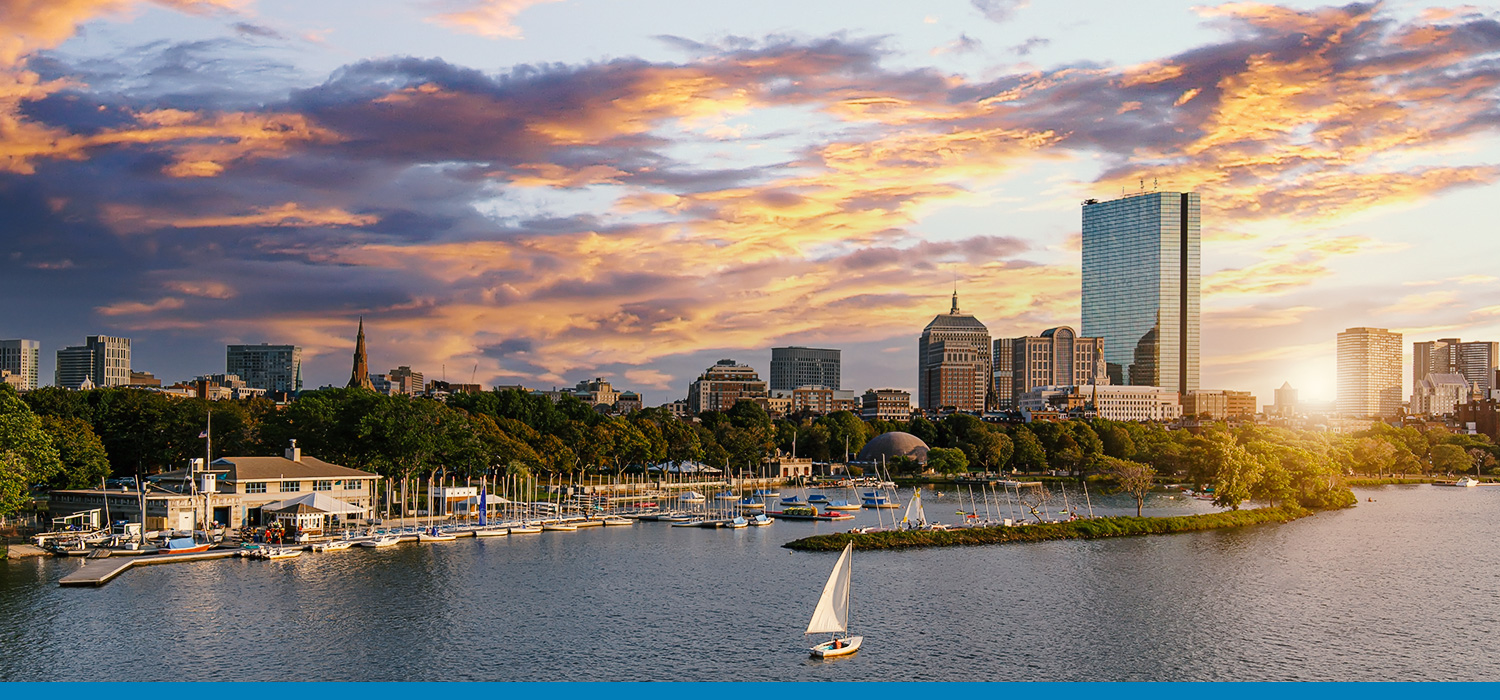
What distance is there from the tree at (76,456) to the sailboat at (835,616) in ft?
250

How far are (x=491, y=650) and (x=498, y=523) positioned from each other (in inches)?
2305

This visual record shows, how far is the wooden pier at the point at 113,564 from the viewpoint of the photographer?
240 ft

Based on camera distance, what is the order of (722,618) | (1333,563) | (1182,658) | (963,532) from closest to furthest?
(1182,658) < (722,618) < (1333,563) < (963,532)

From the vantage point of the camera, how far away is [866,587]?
76.2 metres

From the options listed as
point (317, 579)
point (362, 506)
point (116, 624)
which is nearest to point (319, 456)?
point (362, 506)

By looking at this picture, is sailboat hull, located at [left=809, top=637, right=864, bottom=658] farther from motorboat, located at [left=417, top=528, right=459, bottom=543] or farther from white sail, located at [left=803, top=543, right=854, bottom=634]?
motorboat, located at [left=417, top=528, right=459, bottom=543]

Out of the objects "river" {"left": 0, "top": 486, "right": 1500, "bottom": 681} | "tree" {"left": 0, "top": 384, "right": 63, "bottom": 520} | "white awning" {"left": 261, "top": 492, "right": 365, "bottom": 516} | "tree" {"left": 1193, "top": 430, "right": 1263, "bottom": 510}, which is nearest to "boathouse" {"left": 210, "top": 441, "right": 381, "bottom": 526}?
"white awning" {"left": 261, "top": 492, "right": 365, "bottom": 516}

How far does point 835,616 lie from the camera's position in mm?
55719

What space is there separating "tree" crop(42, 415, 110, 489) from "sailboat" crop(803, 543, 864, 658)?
76.3 meters

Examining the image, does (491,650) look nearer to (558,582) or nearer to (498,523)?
(558,582)

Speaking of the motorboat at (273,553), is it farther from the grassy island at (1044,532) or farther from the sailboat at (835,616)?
the sailboat at (835,616)

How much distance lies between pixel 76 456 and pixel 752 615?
70979mm

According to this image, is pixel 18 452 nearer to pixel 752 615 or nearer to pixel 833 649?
pixel 752 615

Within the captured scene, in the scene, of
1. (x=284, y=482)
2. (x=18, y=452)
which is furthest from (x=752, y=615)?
(x=284, y=482)
